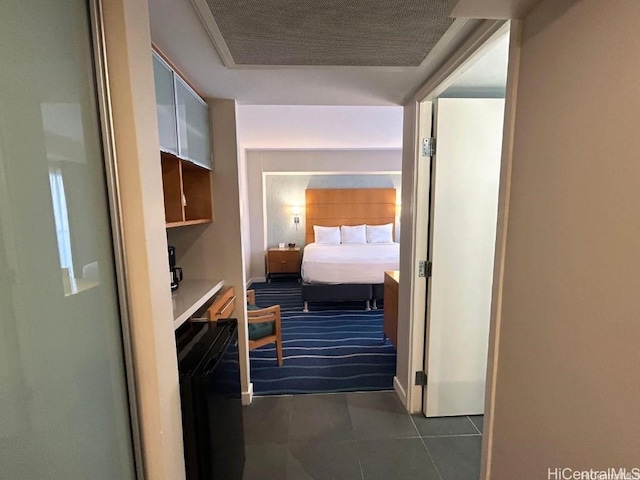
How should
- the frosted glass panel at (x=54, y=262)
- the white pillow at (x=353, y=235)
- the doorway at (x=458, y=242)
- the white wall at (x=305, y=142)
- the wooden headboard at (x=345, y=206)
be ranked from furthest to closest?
the wooden headboard at (x=345, y=206) → the white pillow at (x=353, y=235) → the white wall at (x=305, y=142) → the doorway at (x=458, y=242) → the frosted glass panel at (x=54, y=262)

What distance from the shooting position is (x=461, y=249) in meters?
1.95

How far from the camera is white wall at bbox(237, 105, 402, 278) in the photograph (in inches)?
131

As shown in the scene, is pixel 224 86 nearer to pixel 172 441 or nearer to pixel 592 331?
pixel 172 441

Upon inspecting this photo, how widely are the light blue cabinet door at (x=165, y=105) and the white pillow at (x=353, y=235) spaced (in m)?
4.68

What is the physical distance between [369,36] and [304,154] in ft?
14.7

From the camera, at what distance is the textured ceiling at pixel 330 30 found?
107cm

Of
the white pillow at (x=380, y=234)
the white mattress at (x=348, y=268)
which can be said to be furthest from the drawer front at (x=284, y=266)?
the white pillow at (x=380, y=234)

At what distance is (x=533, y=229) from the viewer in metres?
0.85

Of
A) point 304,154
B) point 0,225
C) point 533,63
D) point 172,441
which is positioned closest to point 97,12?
point 0,225

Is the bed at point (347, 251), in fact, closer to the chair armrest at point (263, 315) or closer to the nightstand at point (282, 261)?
the nightstand at point (282, 261)

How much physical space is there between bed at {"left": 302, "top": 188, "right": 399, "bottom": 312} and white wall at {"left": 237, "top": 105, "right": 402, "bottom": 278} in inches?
25.4

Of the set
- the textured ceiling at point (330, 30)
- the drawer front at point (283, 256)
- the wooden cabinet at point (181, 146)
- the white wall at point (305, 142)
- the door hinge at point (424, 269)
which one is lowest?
the drawer front at point (283, 256)

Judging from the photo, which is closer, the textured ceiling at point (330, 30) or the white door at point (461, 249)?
the textured ceiling at point (330, 30)

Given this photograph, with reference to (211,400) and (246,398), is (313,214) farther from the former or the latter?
(211,400)
